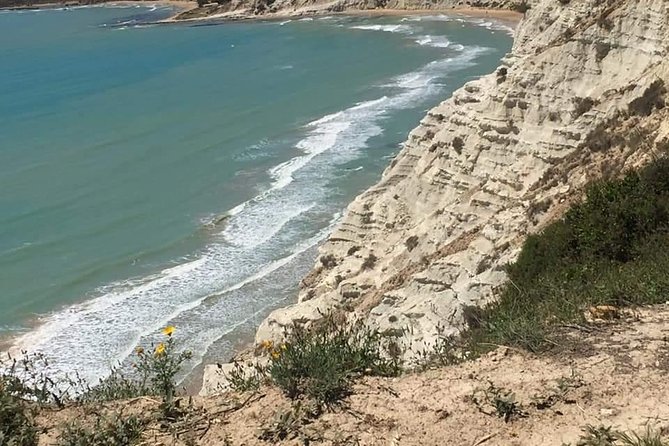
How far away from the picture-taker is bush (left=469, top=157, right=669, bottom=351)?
7094 millimetres

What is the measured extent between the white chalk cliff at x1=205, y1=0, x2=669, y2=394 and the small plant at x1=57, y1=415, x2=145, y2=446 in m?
6.99

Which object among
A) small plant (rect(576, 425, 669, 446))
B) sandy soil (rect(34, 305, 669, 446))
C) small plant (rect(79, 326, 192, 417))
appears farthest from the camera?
small plant (rect(79, 326, 192, 417))

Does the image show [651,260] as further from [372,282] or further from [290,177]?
[290,177]

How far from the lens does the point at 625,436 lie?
461 centimetres

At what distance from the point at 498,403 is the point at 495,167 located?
45.1 ft

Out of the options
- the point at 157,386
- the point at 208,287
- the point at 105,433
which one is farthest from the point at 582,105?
the point at 105,433

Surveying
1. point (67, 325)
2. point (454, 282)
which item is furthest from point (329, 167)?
point (454, 282)

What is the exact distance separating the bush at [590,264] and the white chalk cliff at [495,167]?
1391 mm

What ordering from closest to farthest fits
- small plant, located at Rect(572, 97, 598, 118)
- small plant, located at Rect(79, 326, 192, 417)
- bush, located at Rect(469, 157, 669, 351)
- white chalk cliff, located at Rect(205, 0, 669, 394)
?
small plant, located at Rect(79, 326, 192, 417) → bush, located at Rect(469, 157, 669, 351) → white chalk cliff, located at Rect(205, 0, 669, 394) → small plant, located at Rect(572, 97, 598, 118)

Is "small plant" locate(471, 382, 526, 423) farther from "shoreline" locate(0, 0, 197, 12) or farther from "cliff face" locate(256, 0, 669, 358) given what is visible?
"shoreline" locate(0, 0, 197, 12)

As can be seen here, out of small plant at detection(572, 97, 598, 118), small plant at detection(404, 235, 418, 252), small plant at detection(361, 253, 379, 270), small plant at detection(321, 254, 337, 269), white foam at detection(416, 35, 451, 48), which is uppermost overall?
small plant at detection(572, 97, 598, 118)

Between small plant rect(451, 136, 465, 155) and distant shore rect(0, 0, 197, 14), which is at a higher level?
distant shore rect(0, 0, 197, 14)

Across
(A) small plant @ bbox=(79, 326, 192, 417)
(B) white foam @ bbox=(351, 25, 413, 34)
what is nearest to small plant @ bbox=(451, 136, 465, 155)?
(A) small plant @ bbox=(79, 326, 192, 417)

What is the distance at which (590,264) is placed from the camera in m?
10.1
